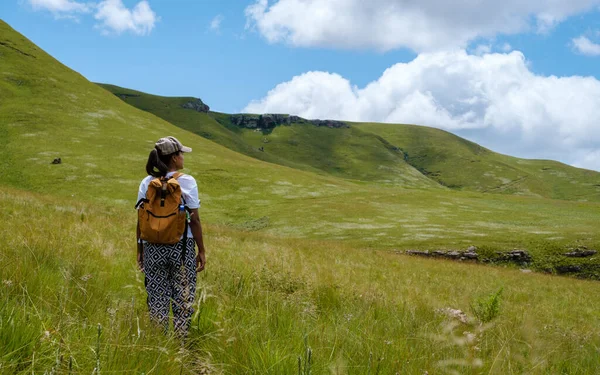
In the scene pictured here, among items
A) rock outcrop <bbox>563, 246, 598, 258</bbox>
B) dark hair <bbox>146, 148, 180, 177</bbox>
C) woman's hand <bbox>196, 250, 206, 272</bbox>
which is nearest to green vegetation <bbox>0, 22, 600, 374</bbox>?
woman's hand <bbox>196, 250, 206, 272</bbox>

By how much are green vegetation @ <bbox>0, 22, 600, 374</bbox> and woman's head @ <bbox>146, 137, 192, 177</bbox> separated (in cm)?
183

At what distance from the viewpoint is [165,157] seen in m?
6.19

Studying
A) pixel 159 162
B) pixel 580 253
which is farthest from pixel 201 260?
pixel 580 253

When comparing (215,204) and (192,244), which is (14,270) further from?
(215,204)

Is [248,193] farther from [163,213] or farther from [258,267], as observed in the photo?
[163,213]

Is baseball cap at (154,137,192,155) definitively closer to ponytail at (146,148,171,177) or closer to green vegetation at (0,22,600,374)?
ponytail at (146,148,171,177)

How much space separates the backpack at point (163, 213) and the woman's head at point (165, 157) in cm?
44

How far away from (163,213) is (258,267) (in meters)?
4.58

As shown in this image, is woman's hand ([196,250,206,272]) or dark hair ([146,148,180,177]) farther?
woman's hand ([196,250,206,272])

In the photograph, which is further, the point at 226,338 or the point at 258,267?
the point at 258,267

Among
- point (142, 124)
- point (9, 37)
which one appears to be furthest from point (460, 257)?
point (9, 37)

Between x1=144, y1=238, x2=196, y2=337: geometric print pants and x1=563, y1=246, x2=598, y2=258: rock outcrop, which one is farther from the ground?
x1=144, y1=238, x2=196, y2=337: geometric print pants

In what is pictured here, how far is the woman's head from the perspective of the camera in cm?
609

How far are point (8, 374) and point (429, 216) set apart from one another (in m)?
60.4
